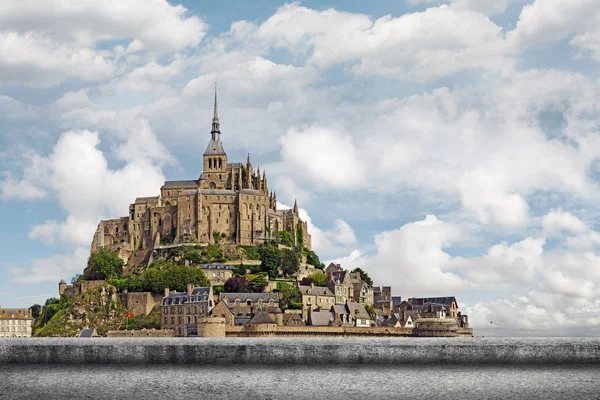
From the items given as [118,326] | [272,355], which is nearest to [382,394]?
[272,355]

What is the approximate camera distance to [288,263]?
422 ft

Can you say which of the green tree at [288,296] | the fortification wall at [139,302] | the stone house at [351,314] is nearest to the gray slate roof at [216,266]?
the green tree at [288,296]

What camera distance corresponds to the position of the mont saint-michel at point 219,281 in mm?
104625

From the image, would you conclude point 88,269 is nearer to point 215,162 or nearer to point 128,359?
point 215,162

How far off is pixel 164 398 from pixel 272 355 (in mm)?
22820

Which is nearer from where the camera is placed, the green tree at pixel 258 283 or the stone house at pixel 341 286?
the green tree at pixel 258 283

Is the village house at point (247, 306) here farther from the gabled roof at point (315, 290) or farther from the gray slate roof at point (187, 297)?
the gabled roof at point (315, 290)

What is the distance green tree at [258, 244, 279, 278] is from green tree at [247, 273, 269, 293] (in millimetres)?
3876

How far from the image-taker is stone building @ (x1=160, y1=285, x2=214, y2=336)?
103m

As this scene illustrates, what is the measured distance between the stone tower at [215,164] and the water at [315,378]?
264 ft

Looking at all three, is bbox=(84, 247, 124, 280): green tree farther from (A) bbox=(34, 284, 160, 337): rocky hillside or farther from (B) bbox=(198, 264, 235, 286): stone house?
(B) bbox=(198, 264, 235, 286): stone house

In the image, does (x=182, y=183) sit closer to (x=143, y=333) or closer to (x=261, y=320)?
(x=143, y=333)

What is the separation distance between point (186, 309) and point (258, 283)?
16212 millimetres

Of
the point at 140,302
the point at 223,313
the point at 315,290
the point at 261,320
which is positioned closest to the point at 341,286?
the point at 315,290
